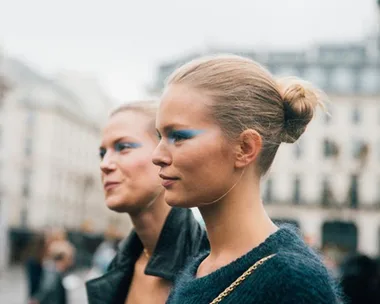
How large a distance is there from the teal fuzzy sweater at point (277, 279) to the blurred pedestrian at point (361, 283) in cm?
388

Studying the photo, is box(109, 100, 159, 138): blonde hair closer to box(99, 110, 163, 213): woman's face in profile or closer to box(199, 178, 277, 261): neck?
box(99, 110, 163, 213): woman's face in profile

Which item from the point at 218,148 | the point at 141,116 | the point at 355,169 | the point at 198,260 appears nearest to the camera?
the point at 218,148

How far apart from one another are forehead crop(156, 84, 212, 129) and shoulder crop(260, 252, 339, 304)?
1.36 feet

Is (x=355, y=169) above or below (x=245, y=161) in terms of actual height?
below

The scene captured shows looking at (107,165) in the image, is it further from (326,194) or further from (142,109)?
(326,194)

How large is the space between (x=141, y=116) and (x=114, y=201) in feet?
1.28

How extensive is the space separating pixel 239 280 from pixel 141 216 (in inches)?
45.0

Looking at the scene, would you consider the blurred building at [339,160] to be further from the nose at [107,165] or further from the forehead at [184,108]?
the forehead at [184,108]

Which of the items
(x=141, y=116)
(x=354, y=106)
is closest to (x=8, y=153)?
(x=354, y=106)

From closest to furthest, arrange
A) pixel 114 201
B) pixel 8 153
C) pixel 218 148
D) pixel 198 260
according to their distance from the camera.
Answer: pixel 218 148
pixel 198 260
pixel 114 201
pixel 8 153

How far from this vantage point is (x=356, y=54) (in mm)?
58844

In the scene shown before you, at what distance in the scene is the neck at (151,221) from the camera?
2713mm

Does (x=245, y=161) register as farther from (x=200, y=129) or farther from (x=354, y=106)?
(x=354, y=106)

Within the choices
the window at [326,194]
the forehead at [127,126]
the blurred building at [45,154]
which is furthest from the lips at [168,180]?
the blurred building at [45,154]
